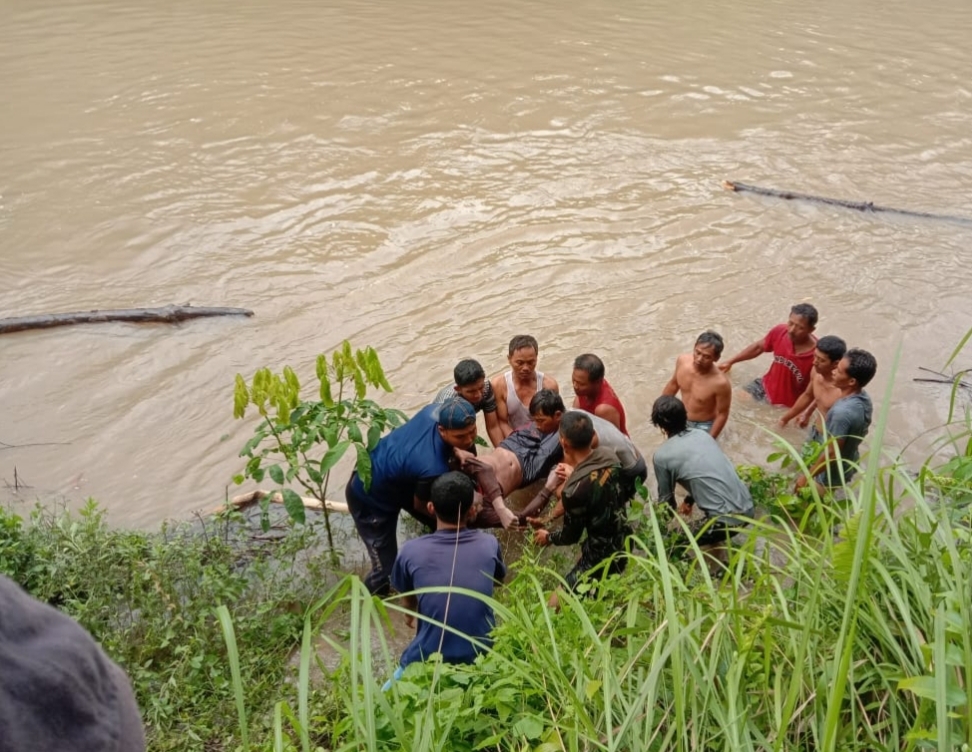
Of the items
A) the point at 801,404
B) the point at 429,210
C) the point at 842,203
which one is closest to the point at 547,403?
the point at 801,404

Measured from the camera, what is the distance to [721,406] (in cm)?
637

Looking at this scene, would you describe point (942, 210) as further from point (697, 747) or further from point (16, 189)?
point (16, 189)

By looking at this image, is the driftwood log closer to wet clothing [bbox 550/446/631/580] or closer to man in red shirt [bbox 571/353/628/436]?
man in red shirt [bbox 571/353/628/436]

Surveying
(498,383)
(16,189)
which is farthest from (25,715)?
(16,189)

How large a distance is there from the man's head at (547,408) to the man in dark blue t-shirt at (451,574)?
1.44 metres

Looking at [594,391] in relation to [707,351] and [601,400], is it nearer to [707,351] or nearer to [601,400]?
[601,400]

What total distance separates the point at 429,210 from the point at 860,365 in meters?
5.97

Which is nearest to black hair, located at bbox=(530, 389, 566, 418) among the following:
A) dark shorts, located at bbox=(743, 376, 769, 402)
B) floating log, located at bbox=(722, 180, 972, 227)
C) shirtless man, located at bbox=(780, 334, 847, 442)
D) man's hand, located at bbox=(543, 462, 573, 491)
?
man's hand, located at bbox=(543, 462, 573, 491)

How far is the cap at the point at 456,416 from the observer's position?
4879 mm

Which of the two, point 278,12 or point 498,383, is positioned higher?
point 278,12

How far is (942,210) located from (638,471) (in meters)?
7.36

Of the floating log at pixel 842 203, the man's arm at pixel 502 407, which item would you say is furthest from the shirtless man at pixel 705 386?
the floating log at pixel 842 203

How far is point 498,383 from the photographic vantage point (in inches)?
248

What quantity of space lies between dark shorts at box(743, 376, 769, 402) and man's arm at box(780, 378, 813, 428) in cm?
43
